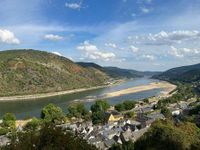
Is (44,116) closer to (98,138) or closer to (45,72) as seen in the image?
(98,138)

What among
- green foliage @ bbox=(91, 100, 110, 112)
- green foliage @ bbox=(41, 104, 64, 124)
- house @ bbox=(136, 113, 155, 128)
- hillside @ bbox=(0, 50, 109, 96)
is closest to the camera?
house @ bbox=(136, 113, 155, 128)

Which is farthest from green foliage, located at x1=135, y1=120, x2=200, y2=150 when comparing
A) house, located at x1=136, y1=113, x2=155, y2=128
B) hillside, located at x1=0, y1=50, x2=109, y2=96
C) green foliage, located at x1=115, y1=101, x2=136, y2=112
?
hillside, located at x1=0, y1=50, x2=109, y2=96

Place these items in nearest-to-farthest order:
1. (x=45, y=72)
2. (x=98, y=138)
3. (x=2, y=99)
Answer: (x=98, y=138) → (x=2, y=99) → (x=45, y=72)

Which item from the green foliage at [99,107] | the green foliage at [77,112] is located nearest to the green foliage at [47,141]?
the green foliage at [77,112]

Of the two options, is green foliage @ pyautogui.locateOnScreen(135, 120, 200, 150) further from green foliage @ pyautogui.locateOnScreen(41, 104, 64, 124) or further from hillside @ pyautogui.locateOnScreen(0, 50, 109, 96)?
hillside @ pyautogui.locateOnScreen(0, 50, 109, 96)

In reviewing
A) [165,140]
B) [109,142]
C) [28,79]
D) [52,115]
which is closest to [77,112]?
[52,115]

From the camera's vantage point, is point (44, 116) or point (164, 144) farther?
point (44, 116)

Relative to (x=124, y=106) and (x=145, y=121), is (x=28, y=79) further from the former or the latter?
(x=145, y=121)

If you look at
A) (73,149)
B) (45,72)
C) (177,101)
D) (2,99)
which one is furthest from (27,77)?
(73,149)
